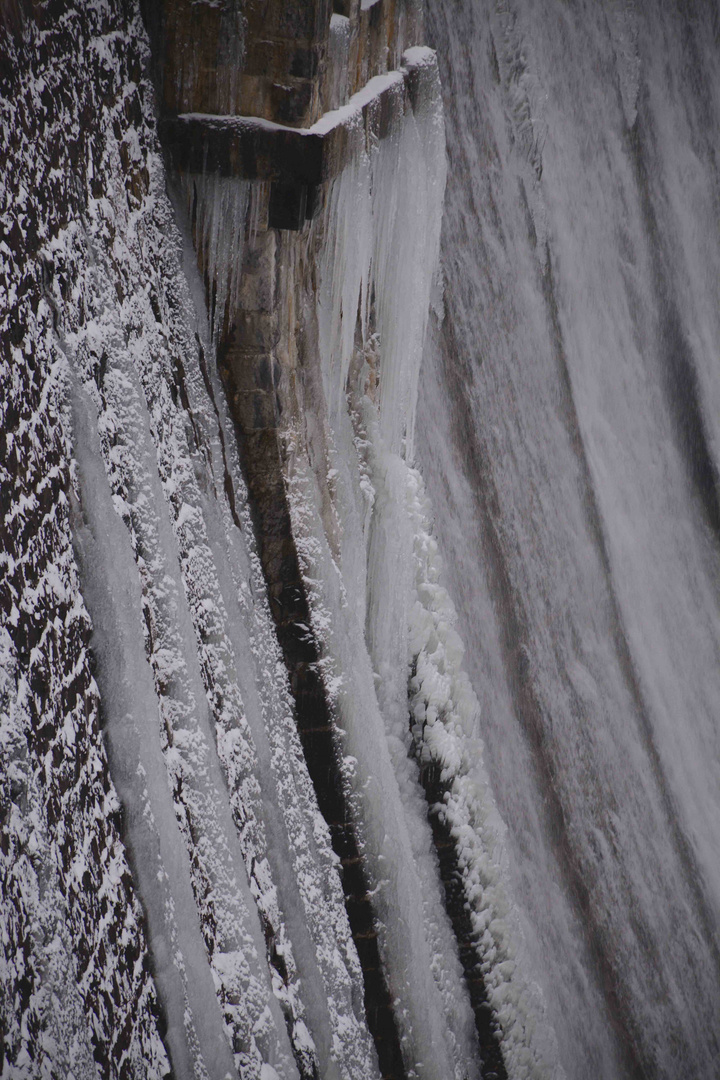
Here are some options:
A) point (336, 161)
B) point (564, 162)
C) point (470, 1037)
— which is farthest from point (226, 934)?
point (564, 162)

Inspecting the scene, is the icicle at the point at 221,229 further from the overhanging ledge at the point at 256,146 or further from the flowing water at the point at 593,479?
the flowing water at the point at 593,479

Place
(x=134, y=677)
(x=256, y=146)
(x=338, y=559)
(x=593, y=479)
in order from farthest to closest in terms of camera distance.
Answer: (x=593, y=479) → (x=338, y=559) → (x=256, y=146) → (x=134, y=677)

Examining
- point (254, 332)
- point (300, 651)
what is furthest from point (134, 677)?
point (254, 332)

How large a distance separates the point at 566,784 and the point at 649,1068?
403mm

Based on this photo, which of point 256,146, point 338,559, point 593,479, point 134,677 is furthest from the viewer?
point 593,479

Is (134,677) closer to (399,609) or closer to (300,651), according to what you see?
(300,651)

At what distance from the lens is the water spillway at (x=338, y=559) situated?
451 millimetres

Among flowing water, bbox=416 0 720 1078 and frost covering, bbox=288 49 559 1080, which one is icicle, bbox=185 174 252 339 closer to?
frost covering, bbox=288 49 559 1080

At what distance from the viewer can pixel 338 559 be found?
701 mm

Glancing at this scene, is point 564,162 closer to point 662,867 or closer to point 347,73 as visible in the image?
point 347,73

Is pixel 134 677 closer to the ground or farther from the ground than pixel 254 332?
closer to the ground

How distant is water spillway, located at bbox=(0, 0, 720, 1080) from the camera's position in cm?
45

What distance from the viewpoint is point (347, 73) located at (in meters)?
0.64

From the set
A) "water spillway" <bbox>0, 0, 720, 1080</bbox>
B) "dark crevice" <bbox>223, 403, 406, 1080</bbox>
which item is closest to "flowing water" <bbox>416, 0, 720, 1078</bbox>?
"water spillway" <bbox>0, 0, 720, 1080</bbox>
